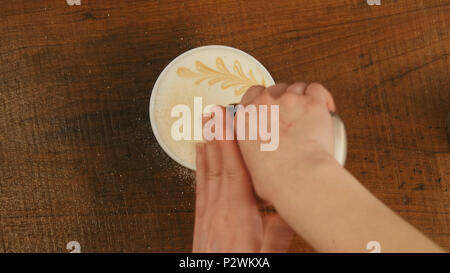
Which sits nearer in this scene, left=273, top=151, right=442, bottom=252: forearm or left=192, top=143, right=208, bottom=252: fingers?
left=273, top=151, right=442, bottom=252: forearm

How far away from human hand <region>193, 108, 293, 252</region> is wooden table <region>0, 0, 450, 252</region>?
0.07m

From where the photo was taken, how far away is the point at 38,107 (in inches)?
28.5

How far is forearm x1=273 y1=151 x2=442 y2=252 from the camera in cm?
49

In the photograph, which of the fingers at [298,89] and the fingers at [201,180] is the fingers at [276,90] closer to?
the fingers at [298,89]

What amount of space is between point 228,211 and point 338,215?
0.19 m

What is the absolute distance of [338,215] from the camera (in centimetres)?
51

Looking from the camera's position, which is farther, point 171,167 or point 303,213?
point 171,167

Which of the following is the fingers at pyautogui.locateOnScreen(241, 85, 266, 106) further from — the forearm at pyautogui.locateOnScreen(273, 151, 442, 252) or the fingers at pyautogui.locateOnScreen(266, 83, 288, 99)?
the forearm at pyautogui.locateOnScreen(273, 151, 442, 252)

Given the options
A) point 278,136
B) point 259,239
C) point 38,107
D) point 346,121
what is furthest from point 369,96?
point 38,107

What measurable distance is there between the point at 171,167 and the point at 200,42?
0.26 meters

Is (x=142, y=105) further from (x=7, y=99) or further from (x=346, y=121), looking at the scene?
(x=346, y=121)

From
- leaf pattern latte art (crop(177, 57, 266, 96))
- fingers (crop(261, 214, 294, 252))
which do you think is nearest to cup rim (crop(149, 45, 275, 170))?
leaf pattern latte art (crop(177, 57, 266, 96))

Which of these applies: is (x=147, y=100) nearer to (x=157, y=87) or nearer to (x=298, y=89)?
(x=157, y=87)

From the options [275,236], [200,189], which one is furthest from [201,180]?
[275,236]
